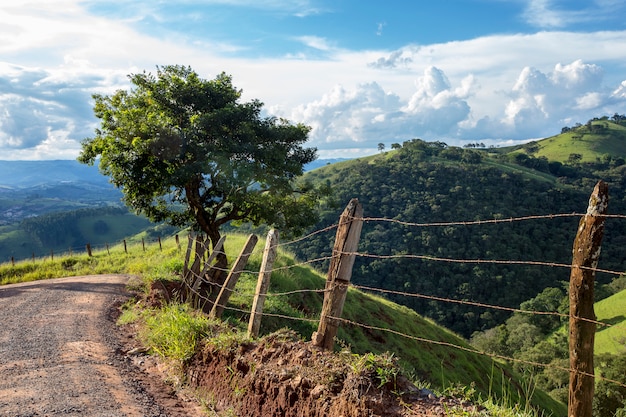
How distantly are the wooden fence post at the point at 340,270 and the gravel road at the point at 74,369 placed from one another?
1982 mm

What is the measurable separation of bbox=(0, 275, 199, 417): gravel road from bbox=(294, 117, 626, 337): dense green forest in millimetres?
58733

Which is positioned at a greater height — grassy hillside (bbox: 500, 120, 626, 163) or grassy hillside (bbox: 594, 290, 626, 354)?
grassy hillside (bbox: 500, 120, 626, 163)

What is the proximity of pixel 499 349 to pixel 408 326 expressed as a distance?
4444 centimetres

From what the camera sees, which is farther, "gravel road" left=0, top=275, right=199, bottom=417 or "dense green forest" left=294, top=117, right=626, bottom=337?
"dense green forest" left=294, top=117, right=626, bottom=337

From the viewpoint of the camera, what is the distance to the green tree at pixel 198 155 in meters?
16.4

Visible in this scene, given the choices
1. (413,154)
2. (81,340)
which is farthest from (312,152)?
(413,154)

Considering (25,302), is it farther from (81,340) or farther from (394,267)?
(394,267)

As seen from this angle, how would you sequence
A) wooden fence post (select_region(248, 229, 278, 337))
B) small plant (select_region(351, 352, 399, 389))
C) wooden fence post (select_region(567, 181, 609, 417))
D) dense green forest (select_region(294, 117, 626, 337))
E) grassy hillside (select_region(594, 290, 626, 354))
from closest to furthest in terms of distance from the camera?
wooden fence post (select_region(567, 181, 609, 417)), small plant (select_region(351, 352, 399, 389)), wooden fence post (select_region(248, 229, 278, 337)), grassy hillside (select_region(594, 290, 626, 354)), dense green forest (select_region(294, 117, 626, 337))

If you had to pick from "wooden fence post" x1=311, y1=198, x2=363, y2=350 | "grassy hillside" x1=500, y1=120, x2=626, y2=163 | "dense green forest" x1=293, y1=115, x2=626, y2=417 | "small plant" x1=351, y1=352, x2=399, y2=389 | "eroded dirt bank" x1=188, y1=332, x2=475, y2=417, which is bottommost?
"dense green forest" x1=293, y1=115, x2=626, y2=417

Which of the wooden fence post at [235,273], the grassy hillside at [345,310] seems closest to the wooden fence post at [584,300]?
the wooden fence post at [235,273]

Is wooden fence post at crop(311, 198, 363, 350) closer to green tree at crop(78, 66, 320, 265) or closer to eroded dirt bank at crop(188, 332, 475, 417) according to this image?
eroded dirt bank at crop(188, 332, 475, 417)

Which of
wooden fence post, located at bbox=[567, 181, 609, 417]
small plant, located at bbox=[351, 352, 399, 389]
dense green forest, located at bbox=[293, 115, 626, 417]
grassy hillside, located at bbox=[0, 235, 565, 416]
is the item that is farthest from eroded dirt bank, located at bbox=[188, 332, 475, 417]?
dense green forest, located at bbox=[293, 115, 626, 417]

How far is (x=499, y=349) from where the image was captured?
6144cm

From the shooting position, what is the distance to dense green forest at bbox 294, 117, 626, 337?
257 ft
